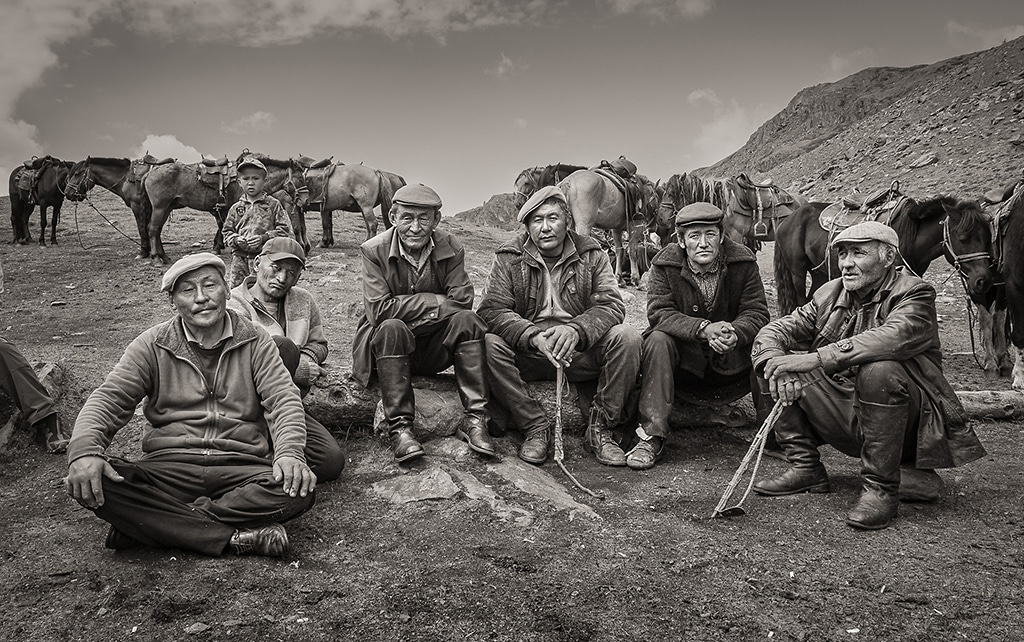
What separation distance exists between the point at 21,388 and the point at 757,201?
1004 cm

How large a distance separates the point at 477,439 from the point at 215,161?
11.1 meters

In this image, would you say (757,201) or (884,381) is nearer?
(884,381)

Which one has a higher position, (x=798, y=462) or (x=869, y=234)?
(x=869, y=234)

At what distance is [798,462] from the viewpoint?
13.1ft

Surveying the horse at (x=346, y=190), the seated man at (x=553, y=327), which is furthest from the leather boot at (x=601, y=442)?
the horse at (x=346, y=190)

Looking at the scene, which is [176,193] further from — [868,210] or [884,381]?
[884,381]

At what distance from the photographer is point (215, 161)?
13.4 m

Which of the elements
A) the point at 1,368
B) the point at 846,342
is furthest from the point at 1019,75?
the point at 1,368

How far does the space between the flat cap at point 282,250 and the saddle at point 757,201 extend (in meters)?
8.56

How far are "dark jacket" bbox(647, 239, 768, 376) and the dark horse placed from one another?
180 centimetres

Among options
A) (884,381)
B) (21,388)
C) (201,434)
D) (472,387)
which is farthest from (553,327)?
(21,388)

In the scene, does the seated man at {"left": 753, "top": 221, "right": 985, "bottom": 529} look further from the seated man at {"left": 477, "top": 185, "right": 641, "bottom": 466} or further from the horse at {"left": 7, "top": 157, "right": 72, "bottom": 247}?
the horse at {"left": 7, "top": 157, "right": 72, "bottom": 247}

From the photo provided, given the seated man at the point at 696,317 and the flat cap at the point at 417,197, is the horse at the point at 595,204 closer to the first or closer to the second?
the seated man at the point at 696,317

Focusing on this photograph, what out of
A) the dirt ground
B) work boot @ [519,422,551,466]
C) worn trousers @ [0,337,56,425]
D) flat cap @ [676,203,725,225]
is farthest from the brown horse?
flat cap @ [676,203,725,225]
